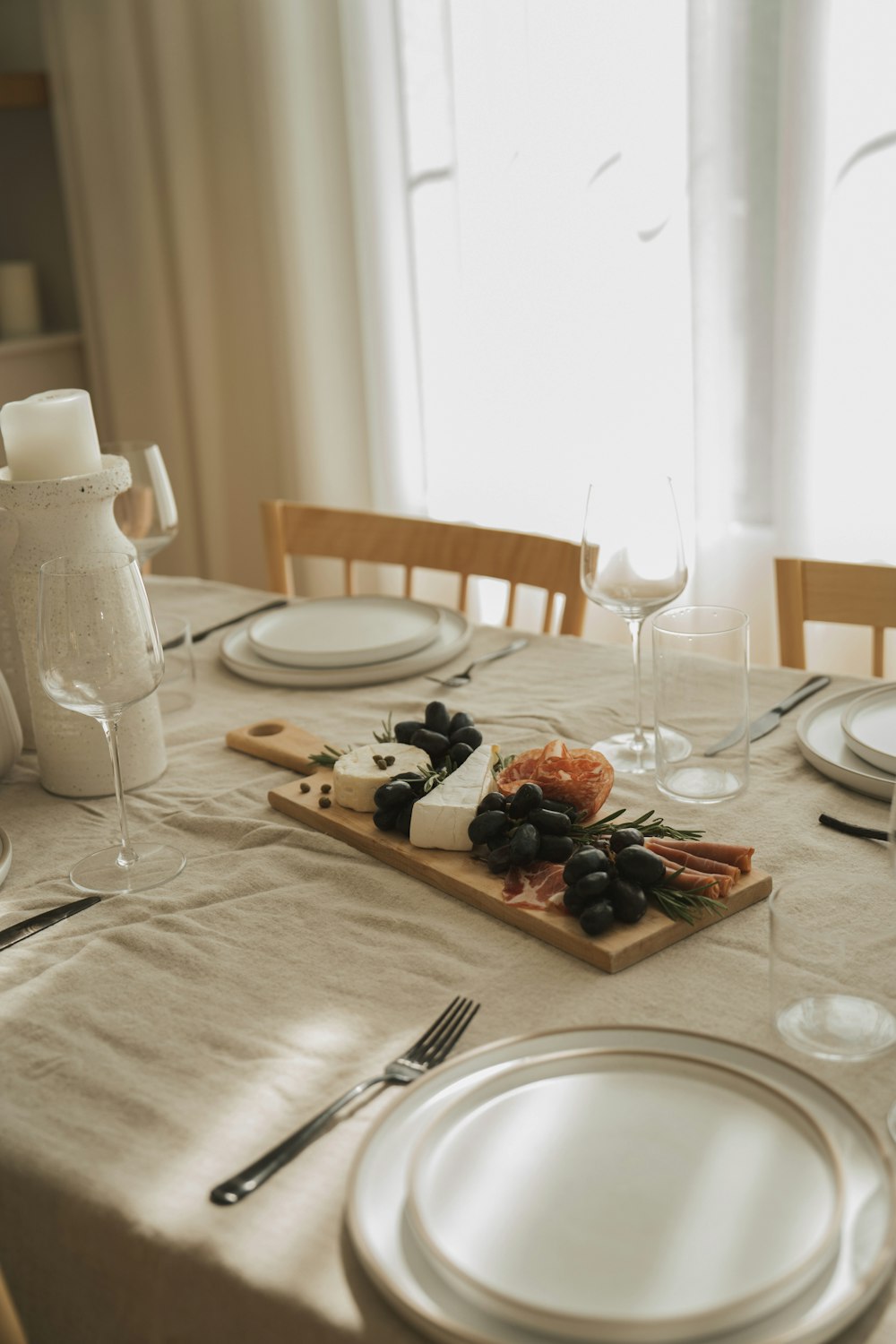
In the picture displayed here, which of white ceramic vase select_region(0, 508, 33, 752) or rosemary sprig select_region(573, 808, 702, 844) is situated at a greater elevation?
white ceramic vase select_region(0, 508, 33, 752)

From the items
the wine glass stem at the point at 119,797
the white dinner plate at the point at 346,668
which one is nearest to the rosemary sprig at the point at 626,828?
the wine glass stem at the point at 119,797

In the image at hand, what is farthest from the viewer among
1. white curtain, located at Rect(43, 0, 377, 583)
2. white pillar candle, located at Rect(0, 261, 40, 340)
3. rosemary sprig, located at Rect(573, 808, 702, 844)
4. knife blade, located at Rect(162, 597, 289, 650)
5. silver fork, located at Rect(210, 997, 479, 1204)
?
white pillar candle, located at Rect(0, 261, 40, 340)

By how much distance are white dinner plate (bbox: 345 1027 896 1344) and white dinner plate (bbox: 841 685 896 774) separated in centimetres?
46

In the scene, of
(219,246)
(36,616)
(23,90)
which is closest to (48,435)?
(36,616)

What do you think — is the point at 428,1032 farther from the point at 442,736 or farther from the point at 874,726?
the point at 874,726

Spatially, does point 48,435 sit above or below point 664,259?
below

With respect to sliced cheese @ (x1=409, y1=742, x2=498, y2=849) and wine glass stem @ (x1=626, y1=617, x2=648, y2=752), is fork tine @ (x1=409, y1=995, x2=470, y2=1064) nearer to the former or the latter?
sliced cheese @ (x1=409, y1=742, x2=498, y2=849)

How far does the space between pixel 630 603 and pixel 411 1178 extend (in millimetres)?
657

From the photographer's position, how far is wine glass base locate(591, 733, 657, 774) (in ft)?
3.86

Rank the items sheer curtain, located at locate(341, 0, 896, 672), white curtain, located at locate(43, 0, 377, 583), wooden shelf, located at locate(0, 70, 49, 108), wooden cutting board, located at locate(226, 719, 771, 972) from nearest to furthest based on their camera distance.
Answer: wooden cutting board, located at locate(226, 719, 771, 972), sheer curtain, located at locate(341, 0, 896, 672), white curtain, located at locate(43, 0, 377, 583), wooden shelf, located at locate(0, 70, 49, 108)

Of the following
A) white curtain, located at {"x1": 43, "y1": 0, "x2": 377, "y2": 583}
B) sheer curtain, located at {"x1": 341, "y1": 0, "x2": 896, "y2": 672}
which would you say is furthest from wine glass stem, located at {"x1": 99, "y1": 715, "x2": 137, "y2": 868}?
white curtain, located at {"x1": 43, "y1": 0, "x2": 377, "y2": 583}

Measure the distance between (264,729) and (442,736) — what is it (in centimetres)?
25

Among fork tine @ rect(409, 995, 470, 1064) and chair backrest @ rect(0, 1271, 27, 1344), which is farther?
fork tine @ rect(409, 995, 470, 1064)

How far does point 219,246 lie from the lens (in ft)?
10.9
